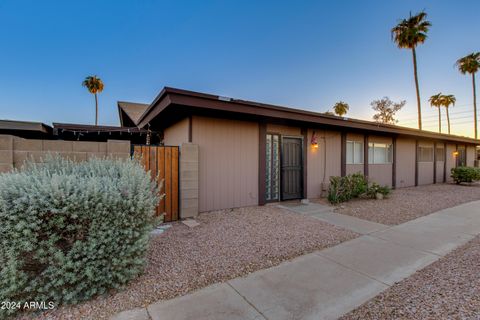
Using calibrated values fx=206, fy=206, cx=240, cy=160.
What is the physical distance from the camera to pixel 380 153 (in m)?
9.96

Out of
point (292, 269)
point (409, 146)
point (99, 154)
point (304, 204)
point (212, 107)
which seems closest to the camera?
point (292, 269)

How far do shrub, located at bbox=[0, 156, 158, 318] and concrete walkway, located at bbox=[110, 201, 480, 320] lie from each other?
52 centimetres

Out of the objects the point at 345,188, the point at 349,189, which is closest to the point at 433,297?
the point at 345,188

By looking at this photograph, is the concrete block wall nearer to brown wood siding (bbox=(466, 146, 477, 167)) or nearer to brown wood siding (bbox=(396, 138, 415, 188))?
brown wood siding (bbox=(396, 138, 415, 188))

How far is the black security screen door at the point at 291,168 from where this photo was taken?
22.8 ft

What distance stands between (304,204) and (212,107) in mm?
4255

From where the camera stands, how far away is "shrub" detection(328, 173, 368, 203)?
22.6ft

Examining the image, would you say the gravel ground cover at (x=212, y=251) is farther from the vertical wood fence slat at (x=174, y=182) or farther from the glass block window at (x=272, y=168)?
the glass block window at (x=272, y=168)

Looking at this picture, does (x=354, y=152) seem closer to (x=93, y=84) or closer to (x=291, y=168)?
(x=291, y=168)

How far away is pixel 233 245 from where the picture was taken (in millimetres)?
3439

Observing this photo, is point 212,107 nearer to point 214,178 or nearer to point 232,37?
point 214,178

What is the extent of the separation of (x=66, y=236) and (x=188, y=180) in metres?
3.03

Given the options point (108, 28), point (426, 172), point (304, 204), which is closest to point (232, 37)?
point (108, 28)

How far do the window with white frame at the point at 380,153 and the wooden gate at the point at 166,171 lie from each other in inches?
345
